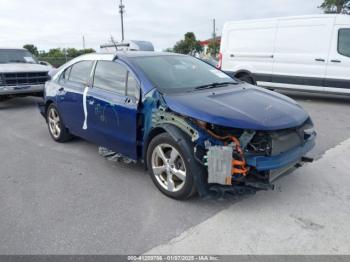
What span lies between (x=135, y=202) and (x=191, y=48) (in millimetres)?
49475

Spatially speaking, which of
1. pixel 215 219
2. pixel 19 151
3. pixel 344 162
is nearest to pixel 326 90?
pixel 344 162

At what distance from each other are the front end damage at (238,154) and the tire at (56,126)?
9.57ft

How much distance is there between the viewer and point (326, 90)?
919 centimetres

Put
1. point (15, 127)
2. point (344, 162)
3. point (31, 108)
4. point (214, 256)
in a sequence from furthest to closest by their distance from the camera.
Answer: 1. point (31, 108)
2. point (15, 127)
3. point (344, 162)
4. point (214, 256)

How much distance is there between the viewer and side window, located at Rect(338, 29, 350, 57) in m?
8.76

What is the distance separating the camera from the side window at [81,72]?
4.93 m

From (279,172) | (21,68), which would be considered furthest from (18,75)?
(279,172)

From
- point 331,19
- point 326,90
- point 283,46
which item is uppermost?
point 331,19

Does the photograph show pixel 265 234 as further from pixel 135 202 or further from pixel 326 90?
pixel 326 90

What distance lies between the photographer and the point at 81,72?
203 inches

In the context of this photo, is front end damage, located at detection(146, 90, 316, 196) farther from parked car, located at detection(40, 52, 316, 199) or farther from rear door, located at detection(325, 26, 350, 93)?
rear door, located at detection(325, 26, 350, 93)

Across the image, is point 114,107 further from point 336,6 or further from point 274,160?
point 336,6

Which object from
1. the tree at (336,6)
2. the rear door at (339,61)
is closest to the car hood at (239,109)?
the rear door at (339,61)

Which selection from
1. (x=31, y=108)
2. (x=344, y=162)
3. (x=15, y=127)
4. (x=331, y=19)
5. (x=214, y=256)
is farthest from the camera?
(x=31, y=108)
